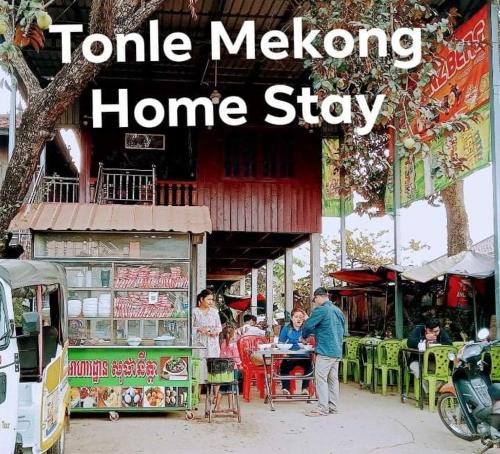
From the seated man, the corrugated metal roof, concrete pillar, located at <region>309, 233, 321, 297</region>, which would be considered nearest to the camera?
the corrugated metal roof

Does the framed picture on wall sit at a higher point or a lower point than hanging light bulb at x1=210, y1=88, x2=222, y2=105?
lower

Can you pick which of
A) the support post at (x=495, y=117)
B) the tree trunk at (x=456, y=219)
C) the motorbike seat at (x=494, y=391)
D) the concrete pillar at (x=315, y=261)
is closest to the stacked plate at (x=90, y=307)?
the motorbike seat at (x=494, y=391)

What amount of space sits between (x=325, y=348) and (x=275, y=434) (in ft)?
5.33

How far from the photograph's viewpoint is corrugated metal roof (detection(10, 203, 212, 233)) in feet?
30.6

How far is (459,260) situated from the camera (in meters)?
11.8

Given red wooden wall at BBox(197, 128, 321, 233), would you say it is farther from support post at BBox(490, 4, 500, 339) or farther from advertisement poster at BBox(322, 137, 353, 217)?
support post at BBox(490, 4, 500, 339)

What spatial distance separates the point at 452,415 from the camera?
8031 mm

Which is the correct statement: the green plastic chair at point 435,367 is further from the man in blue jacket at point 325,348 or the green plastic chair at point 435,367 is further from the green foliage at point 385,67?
the green foliage at point 385,67

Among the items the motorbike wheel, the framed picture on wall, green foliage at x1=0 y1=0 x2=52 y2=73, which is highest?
the framed picture on wall

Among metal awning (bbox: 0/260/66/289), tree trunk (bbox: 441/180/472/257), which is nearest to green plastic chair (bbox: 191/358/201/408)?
metal awning (bbox: 0/260/66/289)

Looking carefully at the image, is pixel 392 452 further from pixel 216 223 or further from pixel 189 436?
pixel 216 223

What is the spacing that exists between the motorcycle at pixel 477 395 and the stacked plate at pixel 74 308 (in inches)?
191

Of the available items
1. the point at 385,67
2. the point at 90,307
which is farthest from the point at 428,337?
the point at 90,307

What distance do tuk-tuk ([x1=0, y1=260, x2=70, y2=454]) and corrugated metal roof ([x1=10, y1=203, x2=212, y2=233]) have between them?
2.06m
